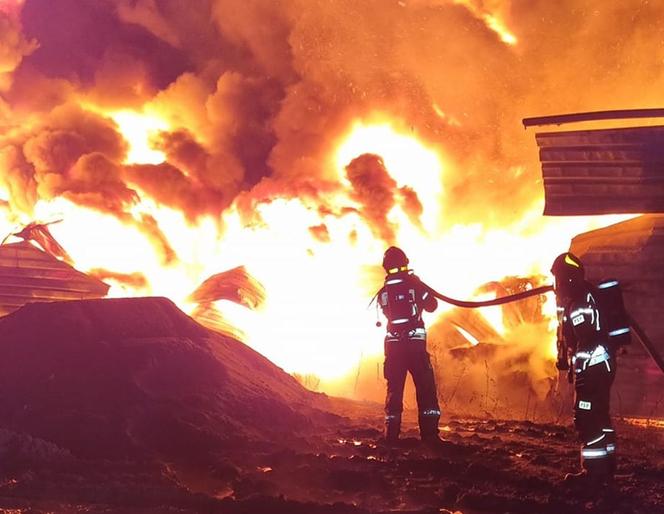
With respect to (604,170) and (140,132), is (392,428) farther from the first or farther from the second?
(140,132)

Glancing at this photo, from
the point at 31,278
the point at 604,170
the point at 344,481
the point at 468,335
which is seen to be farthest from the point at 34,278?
the point at 604,170

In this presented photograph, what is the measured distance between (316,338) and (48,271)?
8631 mm

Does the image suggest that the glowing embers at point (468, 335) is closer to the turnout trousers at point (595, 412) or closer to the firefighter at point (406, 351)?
the firefighter at point (406, 351)

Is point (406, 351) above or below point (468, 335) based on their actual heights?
below

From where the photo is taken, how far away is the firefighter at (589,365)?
207 inches

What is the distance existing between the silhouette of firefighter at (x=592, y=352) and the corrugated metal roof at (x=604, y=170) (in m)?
5.83

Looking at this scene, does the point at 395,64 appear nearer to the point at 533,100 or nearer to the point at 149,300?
the point at 533,100

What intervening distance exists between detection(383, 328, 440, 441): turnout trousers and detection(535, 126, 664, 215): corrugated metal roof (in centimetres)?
511

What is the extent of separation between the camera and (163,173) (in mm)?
26078

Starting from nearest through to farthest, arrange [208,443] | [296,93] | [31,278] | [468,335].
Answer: [208,443] → [468,335] → [31,278] → [296,93]

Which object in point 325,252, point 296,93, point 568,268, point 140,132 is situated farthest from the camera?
point 140,132

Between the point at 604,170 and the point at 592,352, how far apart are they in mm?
6614

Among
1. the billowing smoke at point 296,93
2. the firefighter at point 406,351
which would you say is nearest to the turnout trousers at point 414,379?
the firefighter at point 406,351

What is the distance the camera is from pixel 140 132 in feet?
88.5
